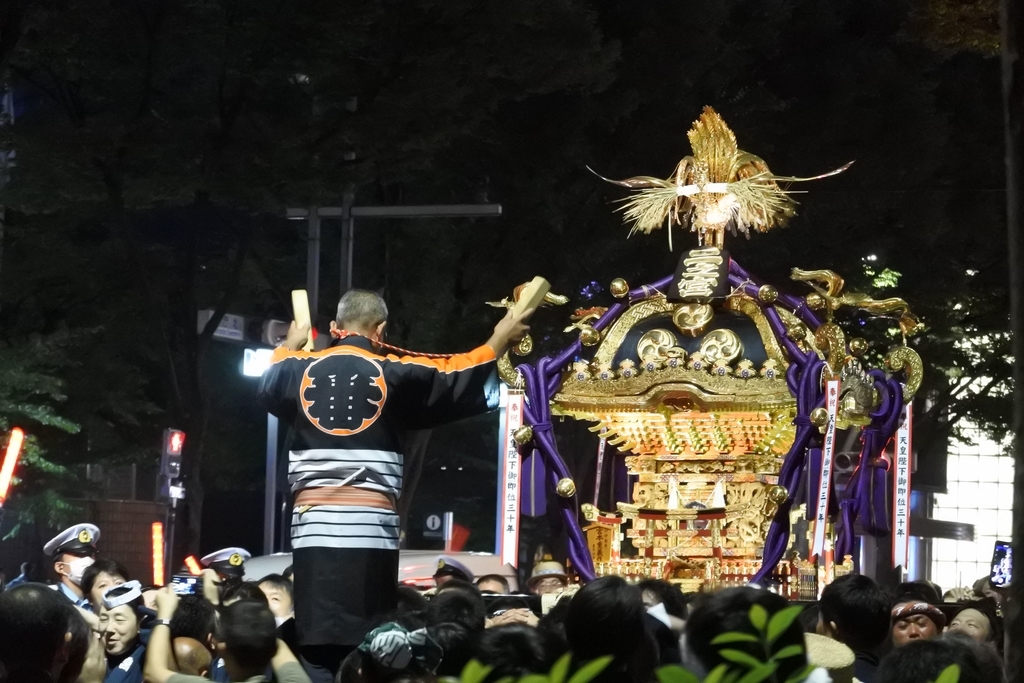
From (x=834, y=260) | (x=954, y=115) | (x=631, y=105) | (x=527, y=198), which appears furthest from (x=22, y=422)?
(x=954, y=115)

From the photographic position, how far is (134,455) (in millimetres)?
20422

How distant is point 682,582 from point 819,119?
10.3 metres

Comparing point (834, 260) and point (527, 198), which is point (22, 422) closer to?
point (527, 198)

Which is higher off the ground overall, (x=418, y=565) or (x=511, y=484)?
(x=511, y=484)

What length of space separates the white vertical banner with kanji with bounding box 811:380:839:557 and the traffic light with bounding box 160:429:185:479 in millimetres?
8077

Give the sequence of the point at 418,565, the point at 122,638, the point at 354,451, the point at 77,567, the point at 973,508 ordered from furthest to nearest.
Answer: the point at 973,508, the point at 418,565, the point at 77,567, the point at 354,451, the point at 122,638

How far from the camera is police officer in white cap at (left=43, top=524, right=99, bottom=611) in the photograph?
28.5ft

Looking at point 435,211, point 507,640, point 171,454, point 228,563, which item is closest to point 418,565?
point 171,454

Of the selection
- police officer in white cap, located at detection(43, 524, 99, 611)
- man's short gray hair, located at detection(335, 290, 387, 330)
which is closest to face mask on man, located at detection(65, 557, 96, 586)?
police officer in white cap, located at detection(43, 524, 99, 611)

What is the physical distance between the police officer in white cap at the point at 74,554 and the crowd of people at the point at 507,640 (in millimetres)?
1892

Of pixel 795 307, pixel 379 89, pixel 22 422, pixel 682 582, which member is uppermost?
pixel 379 89

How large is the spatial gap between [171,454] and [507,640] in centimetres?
1419

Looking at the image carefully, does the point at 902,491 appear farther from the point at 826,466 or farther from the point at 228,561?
the point at 228,561

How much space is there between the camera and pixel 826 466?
1248 cm
